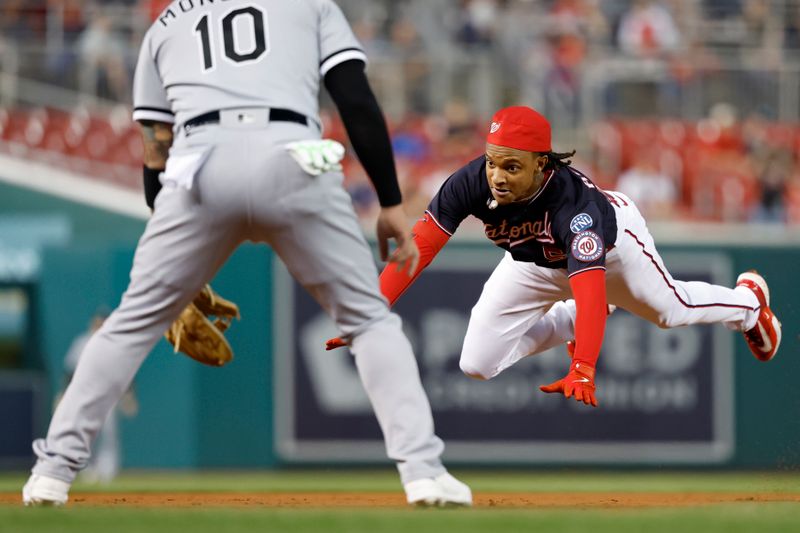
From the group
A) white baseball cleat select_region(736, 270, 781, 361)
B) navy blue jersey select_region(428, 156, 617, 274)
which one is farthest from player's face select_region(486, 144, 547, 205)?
white baseball cleat select_region(736, 270, 781, 361)

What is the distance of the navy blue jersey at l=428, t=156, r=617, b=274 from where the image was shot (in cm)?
636

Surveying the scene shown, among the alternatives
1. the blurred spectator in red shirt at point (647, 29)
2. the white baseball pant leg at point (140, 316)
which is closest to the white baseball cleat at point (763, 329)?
the white baseball pant leg at point (140, 316)

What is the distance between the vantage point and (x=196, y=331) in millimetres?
6137

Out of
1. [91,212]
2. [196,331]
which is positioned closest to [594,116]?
[91,212]

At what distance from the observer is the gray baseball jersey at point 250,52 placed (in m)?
4.90

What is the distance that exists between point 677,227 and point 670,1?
4.22m

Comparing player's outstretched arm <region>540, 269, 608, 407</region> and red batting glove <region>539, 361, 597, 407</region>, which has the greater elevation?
player's outstretched arm <region>540, 269, 608, 407</region>

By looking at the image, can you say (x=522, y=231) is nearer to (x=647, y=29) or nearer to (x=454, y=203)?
(x=454, y=203)

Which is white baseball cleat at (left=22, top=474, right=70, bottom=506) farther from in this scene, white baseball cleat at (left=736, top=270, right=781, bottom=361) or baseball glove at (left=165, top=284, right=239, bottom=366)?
white baseball cleat at (left=736, top=270, right=781, bottom=361)

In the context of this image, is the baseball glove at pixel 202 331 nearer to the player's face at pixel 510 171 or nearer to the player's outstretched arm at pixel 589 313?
the player's face at pixel 510 171

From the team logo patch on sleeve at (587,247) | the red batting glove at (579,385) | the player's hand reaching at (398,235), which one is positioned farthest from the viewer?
the team logo patch on sleeve at (587,247)

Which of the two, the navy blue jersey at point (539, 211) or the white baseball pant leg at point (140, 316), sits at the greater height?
the navy blue jersey at point (539, 211)

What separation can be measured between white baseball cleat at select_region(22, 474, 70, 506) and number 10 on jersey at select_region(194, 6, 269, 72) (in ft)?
4.88

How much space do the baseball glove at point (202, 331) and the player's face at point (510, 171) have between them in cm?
125
